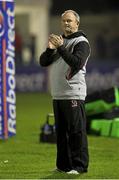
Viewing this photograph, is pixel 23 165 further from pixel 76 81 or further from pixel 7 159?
pixel 76 81

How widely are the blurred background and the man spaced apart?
16.3 m

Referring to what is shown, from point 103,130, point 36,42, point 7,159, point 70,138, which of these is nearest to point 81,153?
point 70,138

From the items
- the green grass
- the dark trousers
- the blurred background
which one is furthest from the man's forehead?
the blurred background

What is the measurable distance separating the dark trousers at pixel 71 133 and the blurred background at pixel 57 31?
642 inches

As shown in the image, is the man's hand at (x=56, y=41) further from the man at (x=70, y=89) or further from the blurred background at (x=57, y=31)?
the blurred background at (x=57, y=31)

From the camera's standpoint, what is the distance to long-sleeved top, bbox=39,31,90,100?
9.67 metres

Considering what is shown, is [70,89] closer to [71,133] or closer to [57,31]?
[71,133]

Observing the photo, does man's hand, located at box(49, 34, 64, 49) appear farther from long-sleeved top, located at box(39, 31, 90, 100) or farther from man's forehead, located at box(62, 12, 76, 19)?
man's forehead, located at box(62, 12, 76, 19)

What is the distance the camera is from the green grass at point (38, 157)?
10.2 metres

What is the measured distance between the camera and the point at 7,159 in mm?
11695

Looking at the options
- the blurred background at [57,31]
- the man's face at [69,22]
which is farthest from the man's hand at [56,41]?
the blurred background at [57,31]

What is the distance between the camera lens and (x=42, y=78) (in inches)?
1093

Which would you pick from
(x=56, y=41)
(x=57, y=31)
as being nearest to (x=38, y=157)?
(x=56, y=41)

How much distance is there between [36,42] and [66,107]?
21.4 meters
